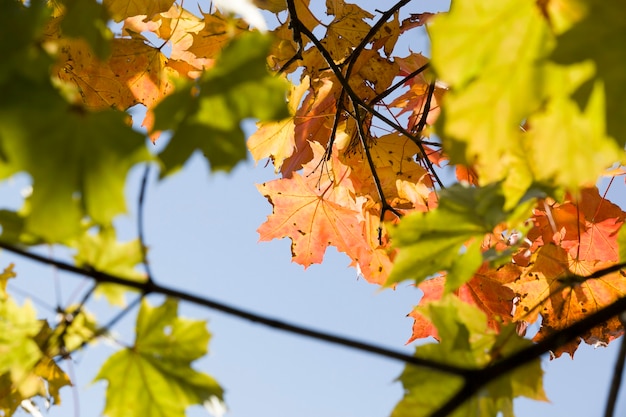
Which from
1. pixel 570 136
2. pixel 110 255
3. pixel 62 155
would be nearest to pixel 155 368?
pixel 110 255

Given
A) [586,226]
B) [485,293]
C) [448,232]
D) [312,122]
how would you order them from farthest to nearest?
[312,122], [586,226], [485,293], [448,232]

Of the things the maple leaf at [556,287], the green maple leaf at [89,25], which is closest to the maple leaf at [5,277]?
the green maple leaf at [89,25]

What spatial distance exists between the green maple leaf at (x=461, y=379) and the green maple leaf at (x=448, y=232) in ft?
0.26

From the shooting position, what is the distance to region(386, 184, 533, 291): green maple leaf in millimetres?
1065

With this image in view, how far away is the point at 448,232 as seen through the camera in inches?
43.0

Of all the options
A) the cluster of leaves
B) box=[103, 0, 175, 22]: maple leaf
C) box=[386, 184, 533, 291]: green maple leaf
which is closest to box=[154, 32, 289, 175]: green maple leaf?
the cluster of leaves

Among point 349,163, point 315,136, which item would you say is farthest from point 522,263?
point 315,136

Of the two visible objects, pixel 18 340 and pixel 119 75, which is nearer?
pixel 18 340

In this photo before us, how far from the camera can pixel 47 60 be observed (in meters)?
0.80

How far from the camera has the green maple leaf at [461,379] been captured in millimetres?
1047

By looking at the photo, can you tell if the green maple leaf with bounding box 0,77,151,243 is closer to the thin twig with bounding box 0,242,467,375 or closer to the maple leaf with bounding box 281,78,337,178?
the thin twig with bounding box 0,242,467,375

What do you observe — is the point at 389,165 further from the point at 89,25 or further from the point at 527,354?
the point at 527,354

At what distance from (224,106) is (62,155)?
234 mm

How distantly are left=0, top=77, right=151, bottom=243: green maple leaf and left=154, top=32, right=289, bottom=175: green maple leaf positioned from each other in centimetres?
5
